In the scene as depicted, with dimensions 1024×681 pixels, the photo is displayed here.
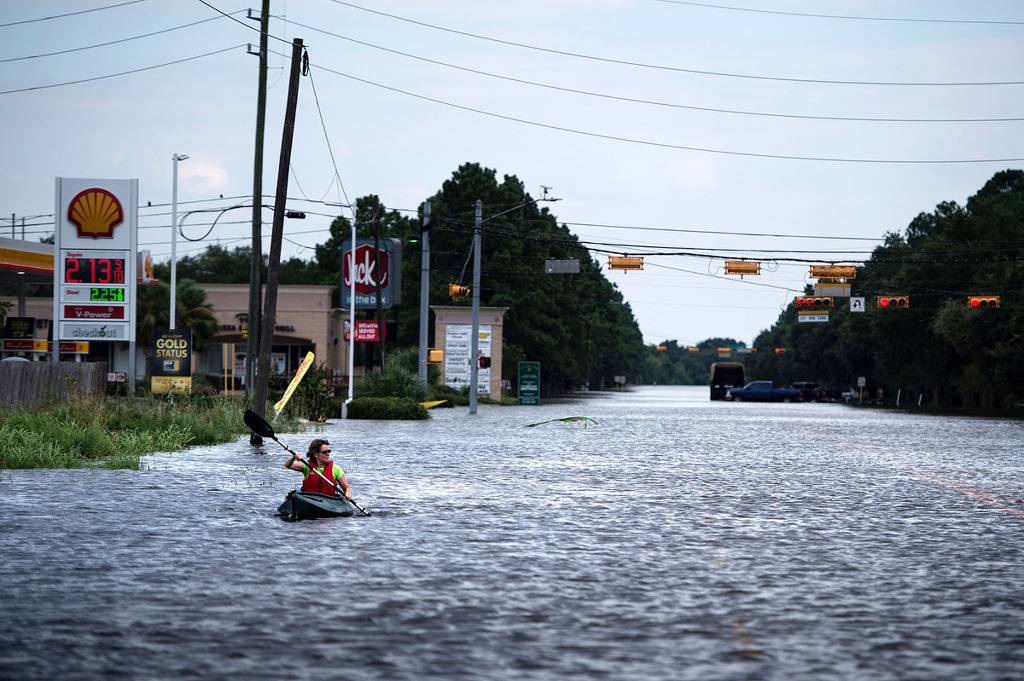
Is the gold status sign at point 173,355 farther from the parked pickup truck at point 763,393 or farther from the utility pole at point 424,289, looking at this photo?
the parked pickup truck at point 763,393

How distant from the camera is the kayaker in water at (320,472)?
14.6 metres

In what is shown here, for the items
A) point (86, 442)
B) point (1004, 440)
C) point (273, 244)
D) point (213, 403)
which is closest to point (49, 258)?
point (213, 403)

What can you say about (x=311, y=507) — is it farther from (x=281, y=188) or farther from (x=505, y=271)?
(x=505, y=271)

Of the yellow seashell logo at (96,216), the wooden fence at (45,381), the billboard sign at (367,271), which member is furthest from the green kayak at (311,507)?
the billboard sign at (367,271)

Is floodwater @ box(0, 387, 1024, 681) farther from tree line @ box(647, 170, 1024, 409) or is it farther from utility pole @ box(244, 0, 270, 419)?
tree line @ box(647, 170, 1024, 409)

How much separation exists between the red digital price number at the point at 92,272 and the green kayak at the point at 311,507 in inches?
994

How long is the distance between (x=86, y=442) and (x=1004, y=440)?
2293 centimetres

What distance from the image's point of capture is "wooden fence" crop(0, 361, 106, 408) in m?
32.0

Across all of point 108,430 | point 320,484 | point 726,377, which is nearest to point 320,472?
point 320,484

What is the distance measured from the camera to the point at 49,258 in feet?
177

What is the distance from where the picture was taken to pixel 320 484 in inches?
591

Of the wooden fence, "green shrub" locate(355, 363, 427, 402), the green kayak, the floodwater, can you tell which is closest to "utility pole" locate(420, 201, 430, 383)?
"green shrub" locate(355, 363, 427, 402)

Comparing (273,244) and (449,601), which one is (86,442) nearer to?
(273,244)

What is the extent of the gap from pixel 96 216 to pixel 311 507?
2625 centimetres
